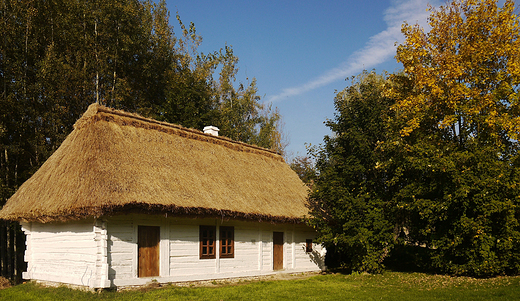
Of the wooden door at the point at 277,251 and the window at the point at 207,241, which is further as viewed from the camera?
the wooden door at the point at 277,251

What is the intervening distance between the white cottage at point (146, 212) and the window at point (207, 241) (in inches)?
1.5

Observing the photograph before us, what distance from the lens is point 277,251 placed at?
16.9 meters

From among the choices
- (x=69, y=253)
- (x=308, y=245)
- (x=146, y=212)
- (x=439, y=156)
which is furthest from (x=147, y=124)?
(x=439, y=156)

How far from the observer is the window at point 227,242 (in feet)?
47.1

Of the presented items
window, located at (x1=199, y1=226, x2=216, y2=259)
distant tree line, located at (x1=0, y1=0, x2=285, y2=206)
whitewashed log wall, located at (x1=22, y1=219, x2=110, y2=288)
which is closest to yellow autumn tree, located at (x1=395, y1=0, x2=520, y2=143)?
window, located at (x1=199, y1=226, x2=216, y2=259)

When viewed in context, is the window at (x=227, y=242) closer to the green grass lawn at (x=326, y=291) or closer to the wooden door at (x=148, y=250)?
the green grass lawn at (x=326, y=291)

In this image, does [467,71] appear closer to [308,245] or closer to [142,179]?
[308,245]

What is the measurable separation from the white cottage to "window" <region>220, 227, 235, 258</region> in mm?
37

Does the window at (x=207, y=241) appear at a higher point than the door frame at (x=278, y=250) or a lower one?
higher

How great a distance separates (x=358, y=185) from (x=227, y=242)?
250 inches

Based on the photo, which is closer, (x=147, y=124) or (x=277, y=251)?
(x=147, y=124)

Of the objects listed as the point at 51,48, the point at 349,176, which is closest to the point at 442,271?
the point at 349,176

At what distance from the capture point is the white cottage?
11.1 m

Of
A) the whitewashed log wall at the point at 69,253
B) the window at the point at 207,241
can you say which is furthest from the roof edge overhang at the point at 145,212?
the window at the point at 207,241
